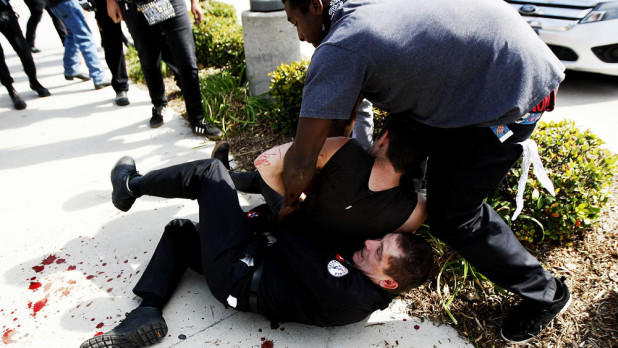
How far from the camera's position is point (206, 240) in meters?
2.05

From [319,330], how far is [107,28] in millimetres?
3893

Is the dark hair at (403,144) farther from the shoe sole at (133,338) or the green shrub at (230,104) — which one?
the green shrub at (230,104)

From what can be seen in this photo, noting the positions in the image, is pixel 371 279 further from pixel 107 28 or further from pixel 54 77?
pixel 54 77

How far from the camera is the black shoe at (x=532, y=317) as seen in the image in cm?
190

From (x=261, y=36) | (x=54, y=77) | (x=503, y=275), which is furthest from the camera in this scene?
(x=54, y=77)

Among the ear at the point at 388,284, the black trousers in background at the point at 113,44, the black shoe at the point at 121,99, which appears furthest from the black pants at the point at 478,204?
the black shoe at the point at 121,99

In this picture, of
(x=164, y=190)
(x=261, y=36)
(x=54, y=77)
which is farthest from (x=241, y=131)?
(x=54, y=77)

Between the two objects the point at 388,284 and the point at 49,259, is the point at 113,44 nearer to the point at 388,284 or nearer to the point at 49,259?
the point at 49,259

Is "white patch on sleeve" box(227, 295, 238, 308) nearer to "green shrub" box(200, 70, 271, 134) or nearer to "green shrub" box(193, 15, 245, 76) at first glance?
"green shrub" box(200, 70, 271, 134)

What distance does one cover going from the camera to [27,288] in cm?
235

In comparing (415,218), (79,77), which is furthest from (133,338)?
(79,77)

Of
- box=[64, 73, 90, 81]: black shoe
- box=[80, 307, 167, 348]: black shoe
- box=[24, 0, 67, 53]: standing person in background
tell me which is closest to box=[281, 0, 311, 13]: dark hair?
box=[80, 307, 167, 348]: black shoe

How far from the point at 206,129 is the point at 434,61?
284 cm

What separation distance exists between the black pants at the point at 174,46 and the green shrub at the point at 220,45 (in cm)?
103
